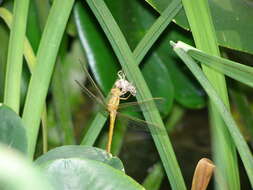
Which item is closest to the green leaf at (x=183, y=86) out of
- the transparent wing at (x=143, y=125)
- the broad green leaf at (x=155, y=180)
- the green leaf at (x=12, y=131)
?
the broad green leaf at (x=155, y=180)

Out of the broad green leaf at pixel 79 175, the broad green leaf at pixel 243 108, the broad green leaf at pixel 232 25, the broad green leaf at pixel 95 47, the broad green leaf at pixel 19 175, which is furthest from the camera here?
the broad green leaf at pixel 243 108

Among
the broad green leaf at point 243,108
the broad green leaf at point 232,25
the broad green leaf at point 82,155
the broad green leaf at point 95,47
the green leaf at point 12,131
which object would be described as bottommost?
the broad green leaf at point 82,155

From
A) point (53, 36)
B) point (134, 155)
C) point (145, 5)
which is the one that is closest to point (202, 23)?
point (53, 36)

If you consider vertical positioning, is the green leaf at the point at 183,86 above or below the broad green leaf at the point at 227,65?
below

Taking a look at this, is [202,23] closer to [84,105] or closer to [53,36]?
[53,36]

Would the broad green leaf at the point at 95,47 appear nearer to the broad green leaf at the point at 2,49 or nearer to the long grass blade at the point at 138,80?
the broad green leaf at the point at 2,49

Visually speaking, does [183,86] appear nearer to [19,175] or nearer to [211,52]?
[211,52]

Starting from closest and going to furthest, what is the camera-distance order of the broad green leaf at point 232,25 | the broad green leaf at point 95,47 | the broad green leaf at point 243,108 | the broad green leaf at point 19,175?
the broad green leaf at point 19,175 < the broad green leaf at point 232,25 < the broad green leaf at point 95,47 < the broad green leaf at point 243,108
